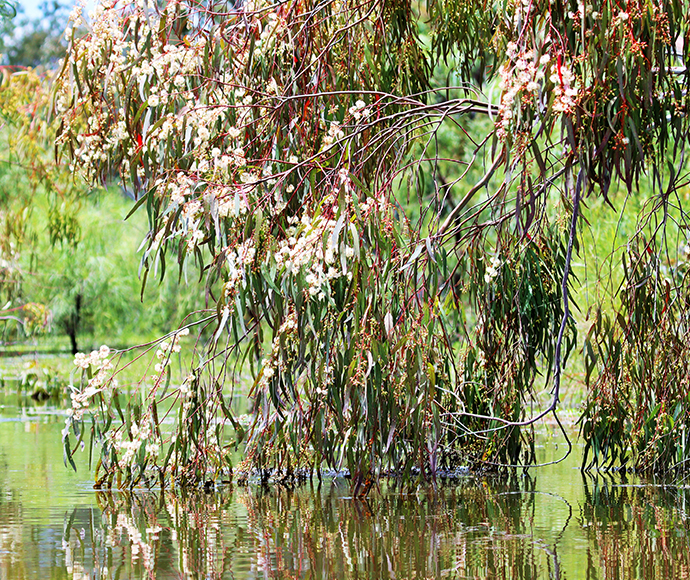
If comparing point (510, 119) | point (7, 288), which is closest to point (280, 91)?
point (510, 119)

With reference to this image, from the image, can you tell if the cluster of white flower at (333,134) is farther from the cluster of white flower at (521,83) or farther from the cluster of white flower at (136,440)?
the cluster of white flower at (136,440)

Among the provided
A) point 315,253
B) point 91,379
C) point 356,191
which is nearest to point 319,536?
point 315,253

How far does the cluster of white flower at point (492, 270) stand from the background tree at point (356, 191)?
15 mm

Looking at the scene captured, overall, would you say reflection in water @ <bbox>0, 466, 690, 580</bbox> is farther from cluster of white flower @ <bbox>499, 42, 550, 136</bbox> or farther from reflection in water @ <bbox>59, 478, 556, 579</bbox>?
cluster of white flower @ <bbox>499, 42, 550, 136</bbox>

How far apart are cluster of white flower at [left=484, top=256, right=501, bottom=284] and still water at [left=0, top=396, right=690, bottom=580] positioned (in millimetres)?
932

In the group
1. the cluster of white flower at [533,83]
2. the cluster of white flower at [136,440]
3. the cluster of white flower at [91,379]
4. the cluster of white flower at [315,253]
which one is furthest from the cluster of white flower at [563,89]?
the cluster of white flower at [136,440]

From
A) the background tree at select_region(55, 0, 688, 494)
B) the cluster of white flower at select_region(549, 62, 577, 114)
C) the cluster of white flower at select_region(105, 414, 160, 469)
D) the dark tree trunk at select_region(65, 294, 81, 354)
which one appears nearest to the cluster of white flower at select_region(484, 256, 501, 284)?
the background tree at select_region(55, 0, 688, 494)

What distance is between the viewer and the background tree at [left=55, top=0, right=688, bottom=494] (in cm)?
367

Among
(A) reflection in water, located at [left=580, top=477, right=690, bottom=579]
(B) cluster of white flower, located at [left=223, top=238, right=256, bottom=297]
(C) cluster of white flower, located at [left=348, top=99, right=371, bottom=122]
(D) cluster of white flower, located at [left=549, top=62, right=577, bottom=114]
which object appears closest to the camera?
(A) reflection in water, located at [left=580, top=477, right=690, bottom=579]

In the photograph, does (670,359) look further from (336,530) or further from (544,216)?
(336,530)

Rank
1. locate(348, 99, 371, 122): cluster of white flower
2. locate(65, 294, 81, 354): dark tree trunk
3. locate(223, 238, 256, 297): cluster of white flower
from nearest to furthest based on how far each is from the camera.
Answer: locate(223, 238, 256, 297): cluster of white flower → locate(348, 99, 371, 122): cluster of white flower → locate(65, 294, 81, 354): dark tree trunk

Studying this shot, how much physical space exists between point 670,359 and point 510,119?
1946 mm

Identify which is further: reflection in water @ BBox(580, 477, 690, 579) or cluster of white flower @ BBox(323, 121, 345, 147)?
cluster of white flower @ BBox(323, 121, 345, 147)

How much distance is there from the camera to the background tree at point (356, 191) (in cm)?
367
